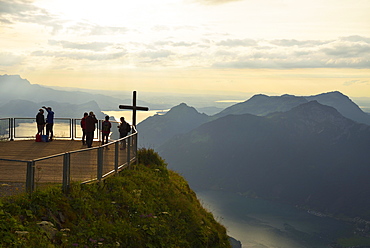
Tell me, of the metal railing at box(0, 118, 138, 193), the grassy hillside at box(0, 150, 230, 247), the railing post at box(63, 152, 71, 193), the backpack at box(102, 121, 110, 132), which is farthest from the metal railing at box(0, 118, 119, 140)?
the railing post at box(63, 152, 71, 193)

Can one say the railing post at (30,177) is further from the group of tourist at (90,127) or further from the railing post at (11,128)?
the railing post at (11,128)

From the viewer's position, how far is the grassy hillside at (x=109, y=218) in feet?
31.2

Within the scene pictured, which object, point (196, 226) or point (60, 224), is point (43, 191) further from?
point (196, 226)

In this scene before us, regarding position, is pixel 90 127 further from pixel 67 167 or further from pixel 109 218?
pixel 109 218

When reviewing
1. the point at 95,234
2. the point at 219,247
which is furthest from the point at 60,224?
the point at 219,247

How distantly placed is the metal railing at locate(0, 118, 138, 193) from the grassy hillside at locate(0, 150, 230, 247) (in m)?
0.31

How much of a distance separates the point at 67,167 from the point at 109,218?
1954 mm

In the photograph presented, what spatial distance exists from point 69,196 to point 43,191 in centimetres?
97

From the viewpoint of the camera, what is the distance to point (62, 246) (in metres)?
9.45

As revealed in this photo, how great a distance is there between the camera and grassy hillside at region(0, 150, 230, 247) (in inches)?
374

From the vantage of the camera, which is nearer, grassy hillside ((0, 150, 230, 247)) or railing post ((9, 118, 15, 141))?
grassy hillside ((0, 150, 230, 247))

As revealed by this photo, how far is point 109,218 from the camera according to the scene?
11852mm

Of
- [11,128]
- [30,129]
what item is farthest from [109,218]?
[11,128]

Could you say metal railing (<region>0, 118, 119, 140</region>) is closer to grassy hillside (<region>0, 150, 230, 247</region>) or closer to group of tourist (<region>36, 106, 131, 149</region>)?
group of tourist (<region>36, 106, 131, 149</region>)
